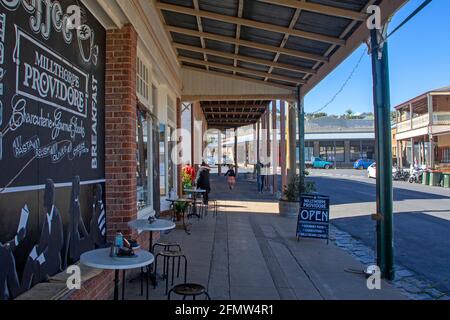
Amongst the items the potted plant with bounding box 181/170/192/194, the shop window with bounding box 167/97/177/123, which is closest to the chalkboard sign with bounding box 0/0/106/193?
the shop window with bounding box 167/97/177/123

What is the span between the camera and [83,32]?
4633 mm

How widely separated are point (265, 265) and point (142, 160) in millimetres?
2687

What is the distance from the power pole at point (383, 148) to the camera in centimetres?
627

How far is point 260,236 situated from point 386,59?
4615mm

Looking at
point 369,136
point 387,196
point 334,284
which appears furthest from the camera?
point 369,136

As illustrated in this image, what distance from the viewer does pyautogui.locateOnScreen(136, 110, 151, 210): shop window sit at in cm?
682

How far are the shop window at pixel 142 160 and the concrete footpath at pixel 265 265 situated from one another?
121cm

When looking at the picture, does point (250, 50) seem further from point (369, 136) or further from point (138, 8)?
point (369, 136)

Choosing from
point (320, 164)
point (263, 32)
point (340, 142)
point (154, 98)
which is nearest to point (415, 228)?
point (263, 32)

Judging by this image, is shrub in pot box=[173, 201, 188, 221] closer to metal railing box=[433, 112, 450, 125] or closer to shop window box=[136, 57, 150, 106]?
shop window box=[136, 57, 150, 106]

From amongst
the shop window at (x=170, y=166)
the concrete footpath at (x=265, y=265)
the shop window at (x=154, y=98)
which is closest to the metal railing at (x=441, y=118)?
the concrete footpath at (x=265, y=265)

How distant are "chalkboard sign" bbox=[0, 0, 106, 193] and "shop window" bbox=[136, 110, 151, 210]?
1580 millimetres
